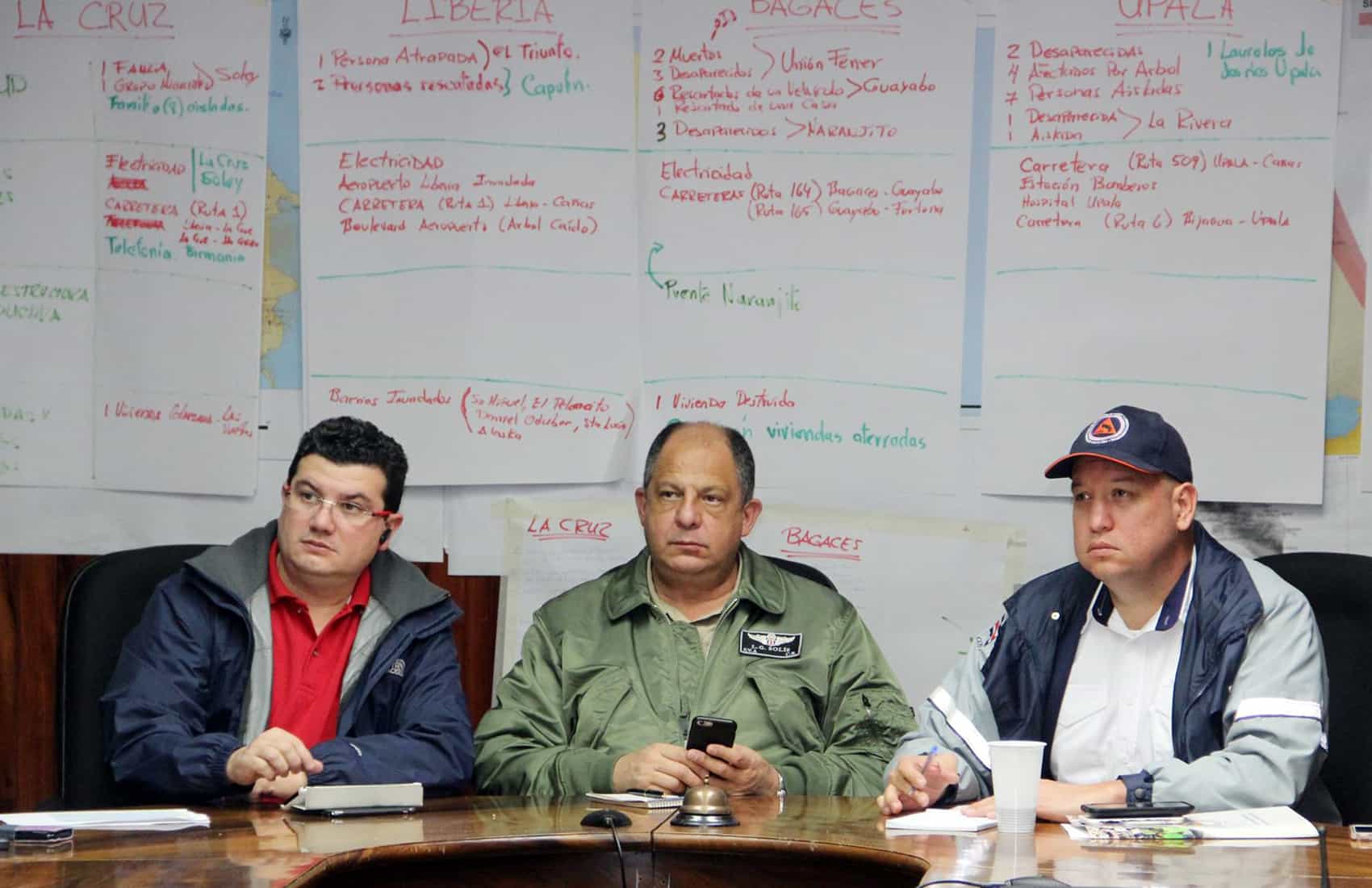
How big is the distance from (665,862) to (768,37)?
222cm

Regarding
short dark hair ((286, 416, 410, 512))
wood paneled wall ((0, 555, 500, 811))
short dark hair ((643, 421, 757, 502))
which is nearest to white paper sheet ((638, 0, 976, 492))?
short dark hair ((643, 421, 757, 502))

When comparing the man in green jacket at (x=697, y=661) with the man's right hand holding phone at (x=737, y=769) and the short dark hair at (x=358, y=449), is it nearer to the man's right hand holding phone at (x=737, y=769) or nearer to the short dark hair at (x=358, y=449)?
the man's right hand holding phone at (x=737, y=769)

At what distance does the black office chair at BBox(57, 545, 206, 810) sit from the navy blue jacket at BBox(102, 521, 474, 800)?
5 cm

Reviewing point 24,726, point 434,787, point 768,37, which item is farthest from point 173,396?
point 768,37

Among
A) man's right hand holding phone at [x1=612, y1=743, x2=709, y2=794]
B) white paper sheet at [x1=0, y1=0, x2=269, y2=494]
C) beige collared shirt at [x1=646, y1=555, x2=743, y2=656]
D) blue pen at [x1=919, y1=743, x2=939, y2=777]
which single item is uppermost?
white paper sheet at [x1=0, y1=0, x2=269, y2=494]

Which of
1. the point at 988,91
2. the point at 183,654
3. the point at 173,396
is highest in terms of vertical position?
the point at 988,91

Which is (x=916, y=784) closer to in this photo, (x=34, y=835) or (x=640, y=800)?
(x=640, y=800)

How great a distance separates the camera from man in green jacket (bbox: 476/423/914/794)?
3.24m

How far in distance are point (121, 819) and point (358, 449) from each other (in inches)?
41.4

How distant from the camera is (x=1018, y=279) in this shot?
3.78 metres

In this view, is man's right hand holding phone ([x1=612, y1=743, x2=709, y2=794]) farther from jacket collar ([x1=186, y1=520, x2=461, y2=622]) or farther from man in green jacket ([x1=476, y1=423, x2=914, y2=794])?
jacket collar ([x1=186, y1=520, x2=461, y2=622])

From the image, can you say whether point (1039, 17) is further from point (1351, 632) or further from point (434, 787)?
point (434, 787)

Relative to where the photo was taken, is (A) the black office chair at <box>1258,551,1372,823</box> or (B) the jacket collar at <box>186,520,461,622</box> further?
(B) the jacket collar at <box>186,520,461,622</box>

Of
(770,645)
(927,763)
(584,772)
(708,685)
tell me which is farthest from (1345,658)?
(584,772)
